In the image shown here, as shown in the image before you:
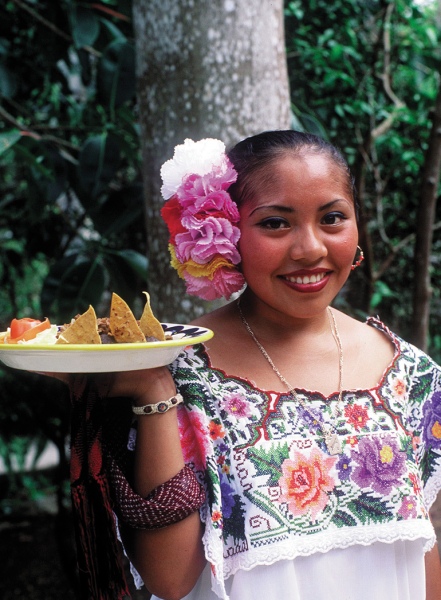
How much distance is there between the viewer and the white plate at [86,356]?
1101mm

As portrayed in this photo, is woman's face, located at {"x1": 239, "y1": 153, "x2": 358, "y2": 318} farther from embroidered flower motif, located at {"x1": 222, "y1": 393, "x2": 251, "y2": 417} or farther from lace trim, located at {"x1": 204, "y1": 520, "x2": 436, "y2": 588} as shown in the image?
lace trim, located at {"x1": 204, "y1": 520, "x2": 436, "y2": 588}

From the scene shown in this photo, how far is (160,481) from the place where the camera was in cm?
127

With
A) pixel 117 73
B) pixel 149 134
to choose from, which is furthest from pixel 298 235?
pixel 117 73

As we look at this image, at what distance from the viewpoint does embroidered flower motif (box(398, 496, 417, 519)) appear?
141 centimetres

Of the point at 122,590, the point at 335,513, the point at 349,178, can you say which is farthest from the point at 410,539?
the point at 349,178

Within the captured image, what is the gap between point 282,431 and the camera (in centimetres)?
139

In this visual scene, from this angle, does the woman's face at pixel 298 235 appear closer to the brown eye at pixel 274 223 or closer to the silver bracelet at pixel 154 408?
the brown eye at pixel 274 223

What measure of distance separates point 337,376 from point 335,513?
0.96 feet

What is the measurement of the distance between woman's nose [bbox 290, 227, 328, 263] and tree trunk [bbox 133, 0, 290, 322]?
2.62 ft

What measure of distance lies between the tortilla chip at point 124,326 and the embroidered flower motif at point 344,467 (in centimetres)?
52

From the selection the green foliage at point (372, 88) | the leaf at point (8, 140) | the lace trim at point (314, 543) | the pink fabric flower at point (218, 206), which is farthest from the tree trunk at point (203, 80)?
the green foliage at point (372, 88)

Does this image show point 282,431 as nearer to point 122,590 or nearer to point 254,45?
point 122,590

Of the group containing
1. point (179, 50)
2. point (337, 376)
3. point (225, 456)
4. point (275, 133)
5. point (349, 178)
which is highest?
point (179, 50)

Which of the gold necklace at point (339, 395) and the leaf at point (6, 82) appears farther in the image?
the leaf at point (6, 82)
